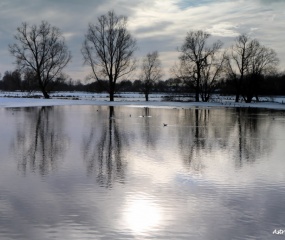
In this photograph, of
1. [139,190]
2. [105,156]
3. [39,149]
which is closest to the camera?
[139,190]

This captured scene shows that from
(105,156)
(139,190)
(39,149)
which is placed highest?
(39,149)

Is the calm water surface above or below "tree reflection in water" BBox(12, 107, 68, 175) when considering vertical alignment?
below

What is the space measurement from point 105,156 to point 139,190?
399cm

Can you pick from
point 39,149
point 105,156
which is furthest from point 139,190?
point 39,149

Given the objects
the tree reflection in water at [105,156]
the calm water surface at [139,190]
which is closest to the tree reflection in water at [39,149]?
the calm water surface at [139,190]

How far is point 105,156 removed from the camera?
11.4 meters

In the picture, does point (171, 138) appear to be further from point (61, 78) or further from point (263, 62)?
point (263, 62)

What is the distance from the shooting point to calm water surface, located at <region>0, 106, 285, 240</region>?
18.0 feet

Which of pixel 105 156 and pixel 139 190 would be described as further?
pixel 105 156

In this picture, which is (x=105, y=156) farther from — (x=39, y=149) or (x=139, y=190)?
(x=139, y=190)

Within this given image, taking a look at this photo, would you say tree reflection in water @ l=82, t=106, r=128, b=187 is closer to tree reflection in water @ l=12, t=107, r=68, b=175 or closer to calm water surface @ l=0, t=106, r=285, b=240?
calm water surface @ l=0, t=106, r=285, b=240

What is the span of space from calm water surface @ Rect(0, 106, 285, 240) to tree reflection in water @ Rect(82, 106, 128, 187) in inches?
1.0

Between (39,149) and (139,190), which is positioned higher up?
(39,149)

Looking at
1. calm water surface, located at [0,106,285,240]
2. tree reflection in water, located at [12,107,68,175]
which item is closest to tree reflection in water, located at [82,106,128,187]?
calm water surface, located at [0,106,285,240]
